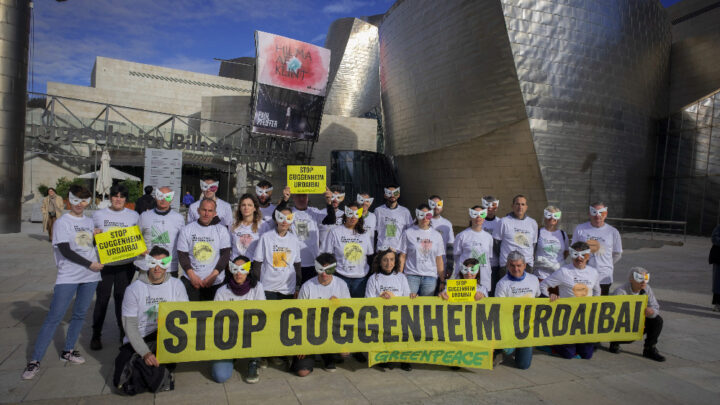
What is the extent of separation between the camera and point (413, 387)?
13.6 feet

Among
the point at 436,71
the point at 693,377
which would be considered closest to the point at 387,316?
the point at 693,377

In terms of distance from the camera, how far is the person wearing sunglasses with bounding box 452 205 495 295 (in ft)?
18.7

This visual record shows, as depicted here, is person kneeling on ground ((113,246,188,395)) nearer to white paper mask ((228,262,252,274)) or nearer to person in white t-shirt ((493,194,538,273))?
white paper mask ((228,262,252,274))

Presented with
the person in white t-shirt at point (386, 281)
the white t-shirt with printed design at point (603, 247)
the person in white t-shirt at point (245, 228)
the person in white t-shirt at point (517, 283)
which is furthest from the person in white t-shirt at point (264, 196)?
the white t-shirt with printed design at point (603, 247)

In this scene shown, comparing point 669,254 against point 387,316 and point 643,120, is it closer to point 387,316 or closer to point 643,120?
point 643,120

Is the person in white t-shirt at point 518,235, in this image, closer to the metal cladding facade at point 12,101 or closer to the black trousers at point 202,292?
the black trousers at point 202,292

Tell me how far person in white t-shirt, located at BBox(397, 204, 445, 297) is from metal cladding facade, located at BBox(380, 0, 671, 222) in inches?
523

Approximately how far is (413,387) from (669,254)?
1454cm

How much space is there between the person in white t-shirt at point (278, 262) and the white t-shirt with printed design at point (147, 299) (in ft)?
3.06

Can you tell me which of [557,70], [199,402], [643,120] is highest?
[557,70]

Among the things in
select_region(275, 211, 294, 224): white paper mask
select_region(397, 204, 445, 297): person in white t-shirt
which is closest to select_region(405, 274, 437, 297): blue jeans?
select_region(397, 204, 445, 297): person in white t-shirt

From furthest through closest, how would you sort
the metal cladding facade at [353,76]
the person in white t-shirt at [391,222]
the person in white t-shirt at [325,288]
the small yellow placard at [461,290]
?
the metal cladding facade at [353,76]
the person in white t-shirt at [391,222]
the small yellow placard at [461,290]
the person in white t-shirt at [325,288]

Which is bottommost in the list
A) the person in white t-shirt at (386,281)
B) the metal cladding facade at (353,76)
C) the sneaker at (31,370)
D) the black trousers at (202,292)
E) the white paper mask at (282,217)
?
the sneaker at (31,370)

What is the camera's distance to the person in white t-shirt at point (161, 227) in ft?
16.4
